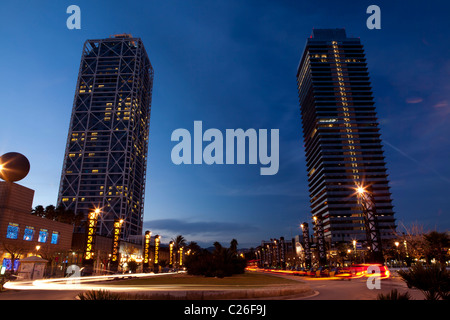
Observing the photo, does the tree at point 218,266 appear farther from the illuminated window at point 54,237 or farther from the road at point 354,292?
the illuminated window at point 54,237

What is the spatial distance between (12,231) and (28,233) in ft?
12.9

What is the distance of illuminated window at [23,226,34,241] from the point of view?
159 feet

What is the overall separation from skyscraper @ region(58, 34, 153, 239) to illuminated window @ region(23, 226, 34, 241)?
11351 cm

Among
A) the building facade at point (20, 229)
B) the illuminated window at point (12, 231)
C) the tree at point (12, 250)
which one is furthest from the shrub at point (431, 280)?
the illuminated window at point (12, 231)

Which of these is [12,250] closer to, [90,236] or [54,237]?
[90,236]

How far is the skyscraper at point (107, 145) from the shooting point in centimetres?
16412

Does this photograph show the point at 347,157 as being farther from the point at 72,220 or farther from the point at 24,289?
the point at 24,289

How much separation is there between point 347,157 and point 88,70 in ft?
585

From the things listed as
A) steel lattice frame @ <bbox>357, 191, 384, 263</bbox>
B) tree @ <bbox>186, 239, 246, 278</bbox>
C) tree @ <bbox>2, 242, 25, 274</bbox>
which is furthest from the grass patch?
tree @ <bbox>2, 242, 25, 274</bbox>

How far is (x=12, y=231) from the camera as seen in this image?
1793 inches

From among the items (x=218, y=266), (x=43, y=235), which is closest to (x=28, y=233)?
(x=43, y=235)

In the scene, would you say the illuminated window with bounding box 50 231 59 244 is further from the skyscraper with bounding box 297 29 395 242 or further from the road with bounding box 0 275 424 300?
the skyscraper with bounding box 297 29 395 242
